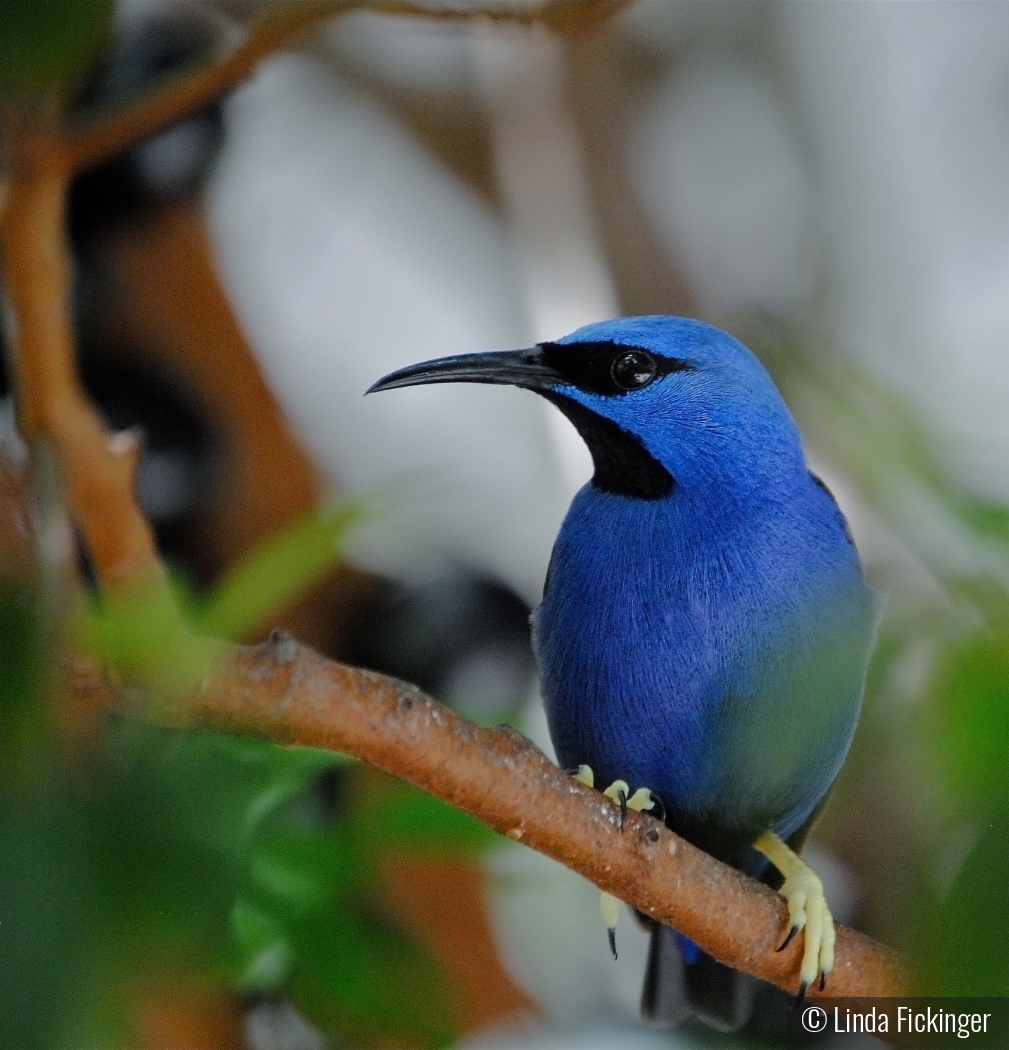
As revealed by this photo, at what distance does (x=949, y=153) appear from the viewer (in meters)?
1.21

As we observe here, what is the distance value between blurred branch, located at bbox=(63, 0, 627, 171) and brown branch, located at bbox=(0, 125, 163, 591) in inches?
1.9

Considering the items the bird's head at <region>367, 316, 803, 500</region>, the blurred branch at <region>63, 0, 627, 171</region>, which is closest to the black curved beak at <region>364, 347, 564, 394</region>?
the bird's head at <region>367, 316, 803, 500</region>

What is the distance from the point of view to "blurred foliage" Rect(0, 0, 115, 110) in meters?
0.56

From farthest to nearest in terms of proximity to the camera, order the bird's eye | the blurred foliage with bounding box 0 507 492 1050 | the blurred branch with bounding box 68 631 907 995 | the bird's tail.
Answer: the bird's tail, the bird's eye, the blurred branch with bounding box 68 631 907 995, the blurred foliage with bounding box 0 507 492 1050

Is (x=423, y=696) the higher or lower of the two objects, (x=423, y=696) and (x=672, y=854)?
the higher

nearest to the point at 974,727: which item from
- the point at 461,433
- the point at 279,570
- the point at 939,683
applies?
the point at 939,683

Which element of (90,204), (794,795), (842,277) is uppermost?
(90,204)

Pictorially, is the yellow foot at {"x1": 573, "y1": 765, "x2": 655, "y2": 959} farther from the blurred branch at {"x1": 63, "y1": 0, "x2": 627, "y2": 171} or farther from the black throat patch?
the blurred branch at {"x1": 63, "y1": 0, "x2": 627, "y2": 171}

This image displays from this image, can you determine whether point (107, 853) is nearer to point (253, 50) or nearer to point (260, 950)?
point (260, 950)

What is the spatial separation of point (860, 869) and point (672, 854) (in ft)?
1.83

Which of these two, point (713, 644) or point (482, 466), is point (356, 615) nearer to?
point (482, 466)

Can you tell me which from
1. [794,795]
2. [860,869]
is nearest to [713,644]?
[794,795]

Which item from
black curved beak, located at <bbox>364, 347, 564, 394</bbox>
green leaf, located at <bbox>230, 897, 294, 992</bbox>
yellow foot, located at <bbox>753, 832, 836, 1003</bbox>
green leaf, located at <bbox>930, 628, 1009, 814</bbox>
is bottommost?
yellow foot, located at <bbox>753, 832, 836, 1003</bbox>

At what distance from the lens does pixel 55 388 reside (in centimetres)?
128
